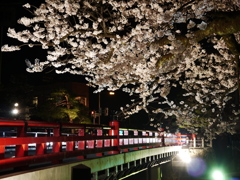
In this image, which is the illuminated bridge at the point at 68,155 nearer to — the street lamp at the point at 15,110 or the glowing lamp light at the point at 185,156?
the glowing lamp light at the point at 185,156

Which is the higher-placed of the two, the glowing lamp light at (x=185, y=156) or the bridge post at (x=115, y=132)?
the bridge post at (x=115, y=132)

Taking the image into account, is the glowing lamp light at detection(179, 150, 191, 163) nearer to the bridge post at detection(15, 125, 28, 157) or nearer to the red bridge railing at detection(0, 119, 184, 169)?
the red bridge railing at detection(0, 119, 184, 169)

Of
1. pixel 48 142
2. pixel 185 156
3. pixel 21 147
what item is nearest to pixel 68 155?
pixel 48 142

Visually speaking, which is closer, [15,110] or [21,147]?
[21,147]

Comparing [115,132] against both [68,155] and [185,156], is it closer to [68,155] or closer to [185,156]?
[68,155]

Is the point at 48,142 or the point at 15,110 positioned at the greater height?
the point at 15,110

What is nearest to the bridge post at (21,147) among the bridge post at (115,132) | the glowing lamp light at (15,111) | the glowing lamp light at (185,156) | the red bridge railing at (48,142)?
the red bridge railing at (48,142)

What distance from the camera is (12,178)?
4.37 m

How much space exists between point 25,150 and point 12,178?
761 mm

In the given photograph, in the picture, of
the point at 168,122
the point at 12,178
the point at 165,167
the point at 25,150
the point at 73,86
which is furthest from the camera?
the point at 73,86

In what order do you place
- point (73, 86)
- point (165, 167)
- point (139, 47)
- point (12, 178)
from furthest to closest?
1. point (73, 86)
2. point (165, 167)
3. point (139, 47)
4. point (12, 178)

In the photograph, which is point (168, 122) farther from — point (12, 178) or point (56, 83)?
point (12, 178)

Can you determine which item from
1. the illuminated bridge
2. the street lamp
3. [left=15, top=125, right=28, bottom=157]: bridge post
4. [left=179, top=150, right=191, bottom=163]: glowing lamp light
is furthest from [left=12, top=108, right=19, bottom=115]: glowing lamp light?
[left=15, top=125, right=28, bottom=157]: bridge post

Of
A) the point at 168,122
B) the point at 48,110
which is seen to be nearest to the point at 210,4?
the point at 48,110
